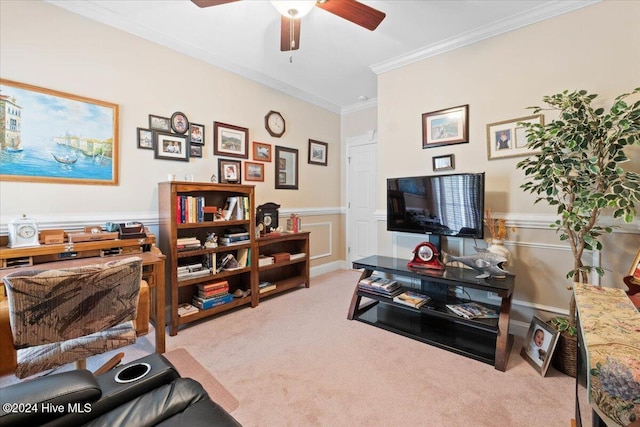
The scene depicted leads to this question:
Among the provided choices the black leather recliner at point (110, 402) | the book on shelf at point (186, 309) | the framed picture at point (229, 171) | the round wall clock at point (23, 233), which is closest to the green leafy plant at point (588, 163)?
the black leather recliner at point (110, 402)

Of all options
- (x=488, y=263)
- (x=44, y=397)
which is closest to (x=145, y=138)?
(x=44, y=397)

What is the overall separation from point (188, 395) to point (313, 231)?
3.23 m

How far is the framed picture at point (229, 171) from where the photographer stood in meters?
3.12

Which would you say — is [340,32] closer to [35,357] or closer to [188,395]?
[188,395]

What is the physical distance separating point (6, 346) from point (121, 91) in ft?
6.64

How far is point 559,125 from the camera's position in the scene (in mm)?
1858

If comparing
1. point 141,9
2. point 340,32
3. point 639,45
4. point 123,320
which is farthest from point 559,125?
point 141,9

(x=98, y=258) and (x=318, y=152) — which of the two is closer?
(x=98, y=258)

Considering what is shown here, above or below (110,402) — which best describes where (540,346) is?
below

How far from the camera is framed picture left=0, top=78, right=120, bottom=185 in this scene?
1958mm

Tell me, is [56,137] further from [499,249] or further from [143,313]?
[499,249]

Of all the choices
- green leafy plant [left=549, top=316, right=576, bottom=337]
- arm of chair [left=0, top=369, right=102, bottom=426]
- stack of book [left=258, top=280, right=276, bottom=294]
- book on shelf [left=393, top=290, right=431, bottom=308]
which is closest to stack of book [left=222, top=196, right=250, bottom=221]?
stack of book [left=258, top=280, right=276, bottom=294]

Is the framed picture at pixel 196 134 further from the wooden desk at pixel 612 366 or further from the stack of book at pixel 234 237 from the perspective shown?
the wooden desk at pixel 612 366

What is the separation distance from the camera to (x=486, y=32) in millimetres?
2553
